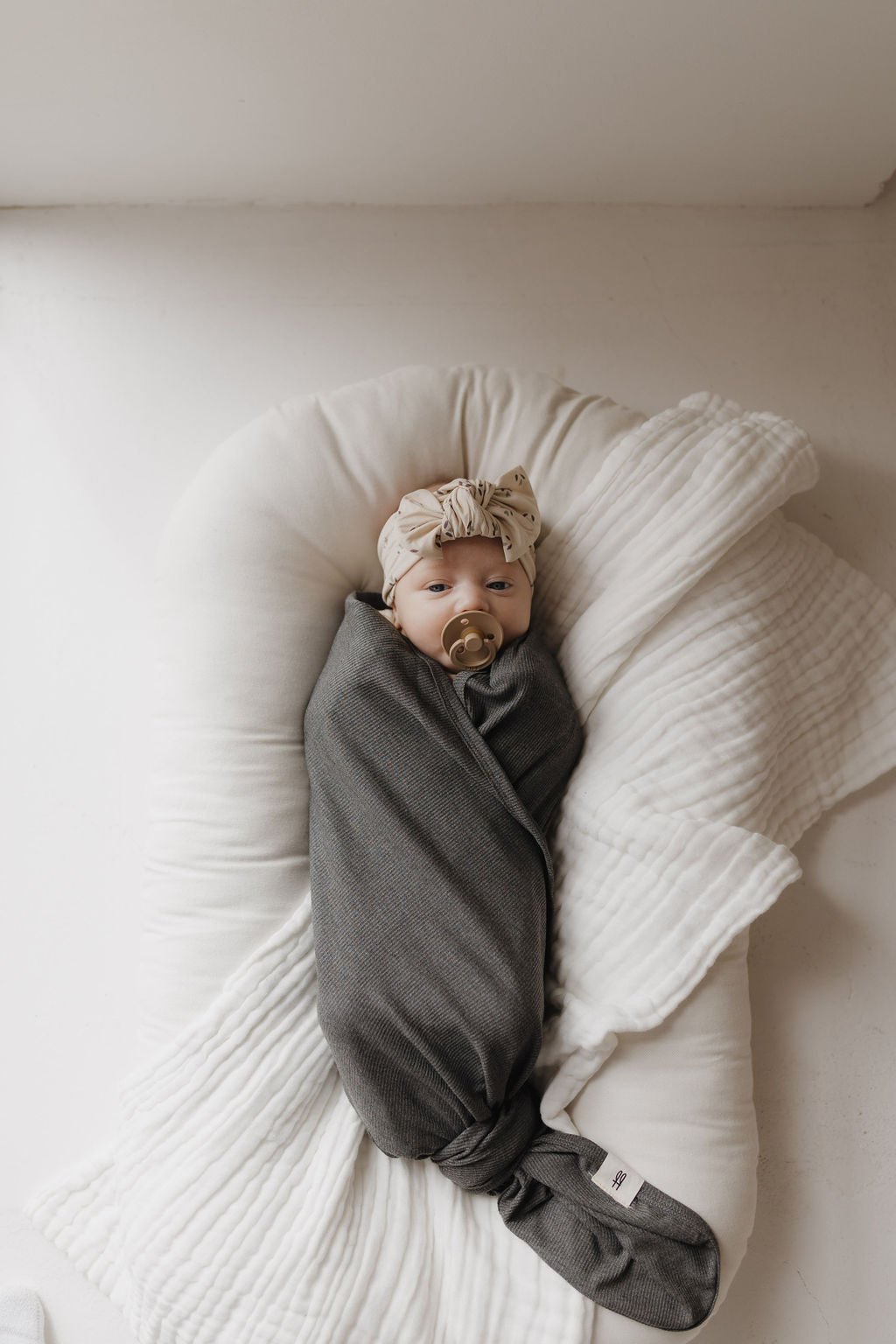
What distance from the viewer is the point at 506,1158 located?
1.02 m

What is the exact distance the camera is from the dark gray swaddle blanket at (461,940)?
3.28ft

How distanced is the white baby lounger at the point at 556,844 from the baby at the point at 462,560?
92 mm

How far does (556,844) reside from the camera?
116 centimetres

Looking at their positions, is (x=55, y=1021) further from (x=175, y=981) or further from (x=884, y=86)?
(x=884, y=86)

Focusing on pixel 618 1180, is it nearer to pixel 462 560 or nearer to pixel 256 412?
pixel 462 560

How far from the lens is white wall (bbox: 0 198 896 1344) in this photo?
4.03 feet

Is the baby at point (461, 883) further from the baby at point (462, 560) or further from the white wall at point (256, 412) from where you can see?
the white wall at point (256, 412)

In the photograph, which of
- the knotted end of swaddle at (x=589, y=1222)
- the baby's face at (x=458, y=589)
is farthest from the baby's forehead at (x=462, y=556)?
the knotted end of swaddle at (x=589, y=1222)

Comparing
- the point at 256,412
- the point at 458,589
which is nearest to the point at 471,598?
the point at 458,589

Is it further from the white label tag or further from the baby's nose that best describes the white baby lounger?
the baby's nose

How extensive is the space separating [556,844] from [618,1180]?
1.19 feet

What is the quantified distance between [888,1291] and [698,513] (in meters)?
0.97

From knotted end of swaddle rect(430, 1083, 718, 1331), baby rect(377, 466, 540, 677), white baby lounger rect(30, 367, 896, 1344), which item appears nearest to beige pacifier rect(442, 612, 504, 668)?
baby rect(377, 466, 540, 677)

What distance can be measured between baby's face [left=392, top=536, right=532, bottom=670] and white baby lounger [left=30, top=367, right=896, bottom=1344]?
11 cm
